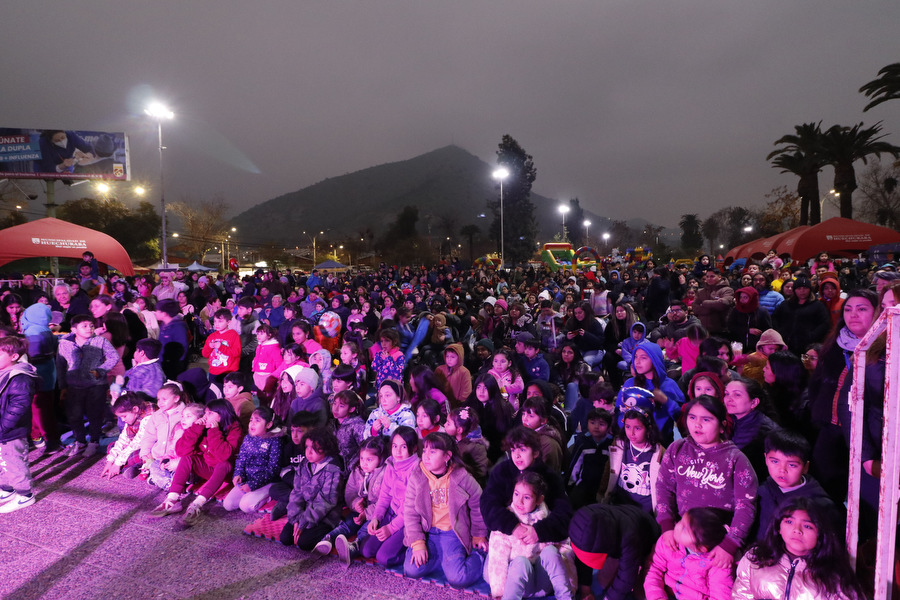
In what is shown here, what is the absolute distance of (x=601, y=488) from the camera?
3496 mm

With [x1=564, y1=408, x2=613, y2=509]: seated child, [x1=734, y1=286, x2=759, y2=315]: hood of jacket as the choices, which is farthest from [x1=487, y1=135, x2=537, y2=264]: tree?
[x1=564, y1=408, x2=613, y2=509]: seated child

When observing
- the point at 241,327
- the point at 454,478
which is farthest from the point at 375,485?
the point at 241,327

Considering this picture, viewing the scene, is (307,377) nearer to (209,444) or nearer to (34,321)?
(209,444)

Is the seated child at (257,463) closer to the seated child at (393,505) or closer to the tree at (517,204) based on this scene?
the seated child at (393,505)

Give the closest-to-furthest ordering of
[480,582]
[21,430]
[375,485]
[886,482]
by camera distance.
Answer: [886,482] < [480,582] < [375,485] < [21,430]

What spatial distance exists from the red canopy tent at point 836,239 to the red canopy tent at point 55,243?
27.8 m

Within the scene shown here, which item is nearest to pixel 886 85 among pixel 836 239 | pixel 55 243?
pixel 836 239

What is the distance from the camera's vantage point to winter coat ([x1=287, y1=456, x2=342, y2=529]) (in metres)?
3.78

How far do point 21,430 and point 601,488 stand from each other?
4.95 m

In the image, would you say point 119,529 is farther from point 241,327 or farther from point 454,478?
point 241,327

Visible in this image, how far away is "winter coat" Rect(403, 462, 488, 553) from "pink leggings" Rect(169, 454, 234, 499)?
1946 mm

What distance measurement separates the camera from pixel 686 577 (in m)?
2.73

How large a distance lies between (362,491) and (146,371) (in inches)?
129

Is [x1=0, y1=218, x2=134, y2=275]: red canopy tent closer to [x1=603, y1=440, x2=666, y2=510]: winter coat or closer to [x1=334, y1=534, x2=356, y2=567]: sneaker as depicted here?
[x1=334, y1=534, x2=356, y2=567]: sneaker
